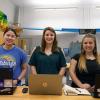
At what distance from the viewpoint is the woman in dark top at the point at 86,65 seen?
2758 millimetres

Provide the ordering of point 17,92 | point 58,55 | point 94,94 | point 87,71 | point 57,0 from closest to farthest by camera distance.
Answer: point 94,94, point 17,92, point 87,71, point 58,55, point 57,0

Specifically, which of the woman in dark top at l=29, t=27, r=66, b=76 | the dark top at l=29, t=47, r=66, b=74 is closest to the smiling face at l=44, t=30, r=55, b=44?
the woman in dark top at l=29, t=27, r=66, b=76

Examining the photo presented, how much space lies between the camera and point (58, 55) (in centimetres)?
294

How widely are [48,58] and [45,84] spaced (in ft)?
2.48

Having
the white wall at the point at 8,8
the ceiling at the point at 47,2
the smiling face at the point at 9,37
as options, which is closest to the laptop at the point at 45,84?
the smiling face at the point at 9,37

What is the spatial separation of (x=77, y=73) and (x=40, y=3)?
16.1 ft

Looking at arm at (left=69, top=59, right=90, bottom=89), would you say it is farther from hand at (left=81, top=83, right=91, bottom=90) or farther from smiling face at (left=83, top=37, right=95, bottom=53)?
smiling face at (left=83, top=37, right=95, bottom=53)

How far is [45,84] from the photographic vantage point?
2166mm

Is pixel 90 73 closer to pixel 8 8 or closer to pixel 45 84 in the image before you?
pixel 45 84

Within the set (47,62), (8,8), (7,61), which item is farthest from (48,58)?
(8,8)

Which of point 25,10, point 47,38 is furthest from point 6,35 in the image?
point 25,10

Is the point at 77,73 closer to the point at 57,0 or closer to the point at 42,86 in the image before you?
the point at 42,86

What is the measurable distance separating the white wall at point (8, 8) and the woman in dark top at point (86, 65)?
13.1 feet

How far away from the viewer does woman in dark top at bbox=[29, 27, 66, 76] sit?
2.90 m
